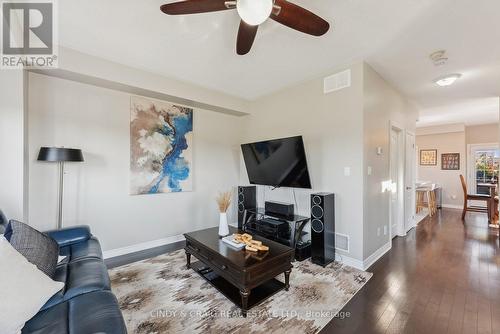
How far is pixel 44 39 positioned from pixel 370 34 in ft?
11.6

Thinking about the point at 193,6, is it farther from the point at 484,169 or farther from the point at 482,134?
the point at 484,169

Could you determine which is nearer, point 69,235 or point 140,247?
point 69,235

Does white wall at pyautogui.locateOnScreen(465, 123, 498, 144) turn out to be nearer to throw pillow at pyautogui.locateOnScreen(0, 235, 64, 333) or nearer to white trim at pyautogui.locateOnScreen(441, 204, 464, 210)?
white trim at pyautogui.locateOnScreen(441, 204, 464, 210)

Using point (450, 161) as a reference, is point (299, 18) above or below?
above

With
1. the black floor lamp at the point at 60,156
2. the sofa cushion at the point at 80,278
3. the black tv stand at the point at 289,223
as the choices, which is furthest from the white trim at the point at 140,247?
the sofa cushion at the point at 80,278

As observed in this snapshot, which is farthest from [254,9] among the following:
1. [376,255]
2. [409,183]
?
[409,183]

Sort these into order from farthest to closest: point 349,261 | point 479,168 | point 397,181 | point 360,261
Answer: point 479,168 → point 397,181 → point 349,261 → point 360,261

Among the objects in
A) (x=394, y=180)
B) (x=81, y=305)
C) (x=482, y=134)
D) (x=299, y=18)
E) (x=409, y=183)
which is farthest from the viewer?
(x=482, y=134)

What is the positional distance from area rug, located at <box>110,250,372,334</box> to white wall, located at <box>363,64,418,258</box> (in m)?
0.75

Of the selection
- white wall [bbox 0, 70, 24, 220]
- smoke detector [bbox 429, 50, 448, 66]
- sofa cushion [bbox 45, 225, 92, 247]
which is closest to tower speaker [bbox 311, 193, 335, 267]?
smoke detector [bbox 429, 50, 448, 66]

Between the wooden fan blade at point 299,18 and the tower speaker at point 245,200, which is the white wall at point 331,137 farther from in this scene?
the wooden fan blade at point 299,18

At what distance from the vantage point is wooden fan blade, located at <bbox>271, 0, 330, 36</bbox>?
1.53 m

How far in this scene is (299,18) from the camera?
1.64 m

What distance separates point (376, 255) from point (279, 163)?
1923 millimetres
